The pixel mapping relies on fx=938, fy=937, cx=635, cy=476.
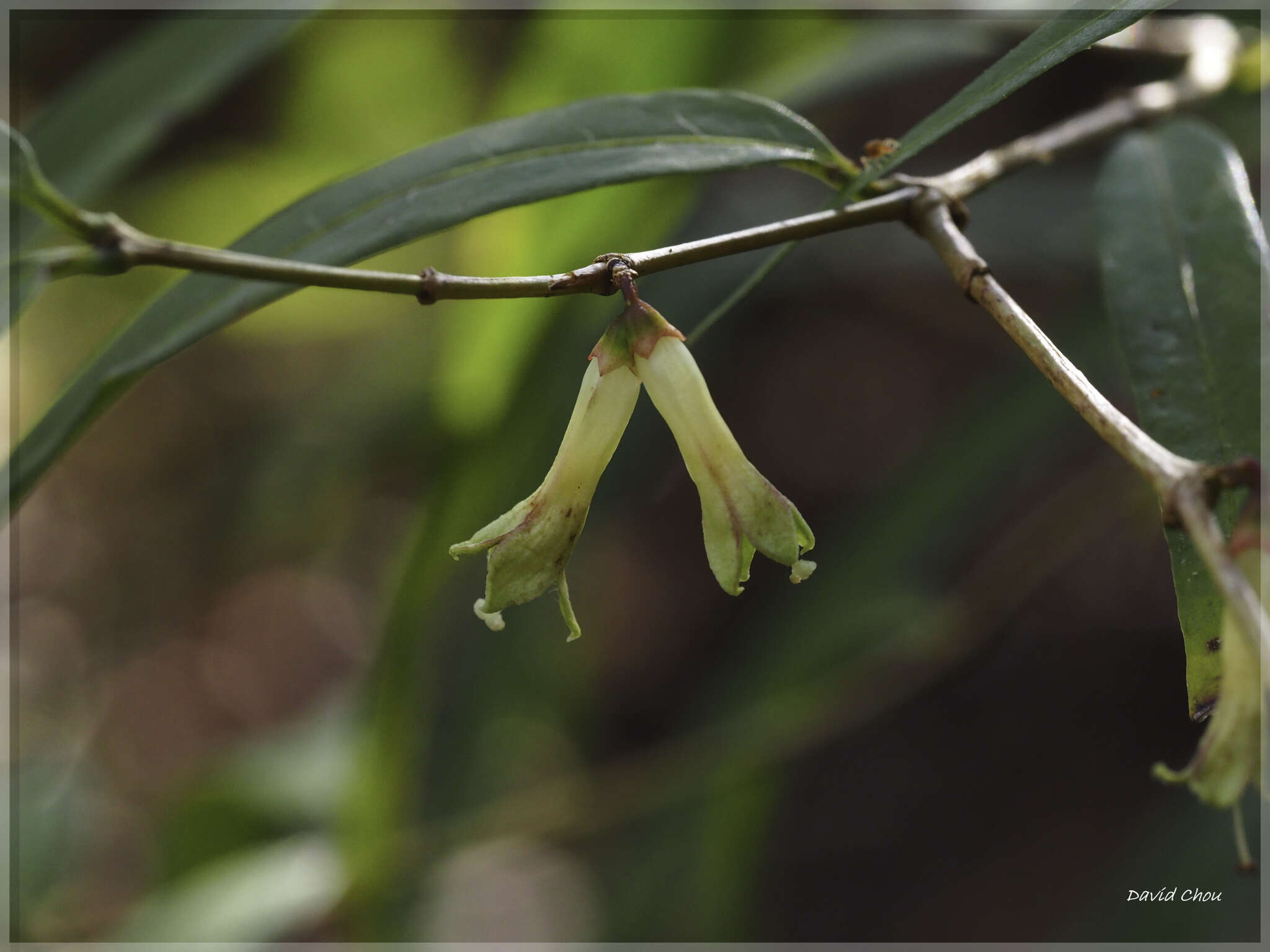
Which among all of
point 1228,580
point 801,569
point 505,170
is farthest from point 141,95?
point 1228,580

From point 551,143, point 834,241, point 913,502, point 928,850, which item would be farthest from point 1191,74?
point 928,850

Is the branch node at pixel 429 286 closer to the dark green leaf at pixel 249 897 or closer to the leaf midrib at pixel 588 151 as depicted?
the leaf midrib at pixel 588 151

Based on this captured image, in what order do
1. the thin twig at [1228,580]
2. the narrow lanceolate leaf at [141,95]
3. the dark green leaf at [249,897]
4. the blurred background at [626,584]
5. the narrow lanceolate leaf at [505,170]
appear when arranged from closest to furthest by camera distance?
1. the thin twig at [1228,580]
2. the narrow lanceolate leaf at [505,170]
3. the narrow lanceolate leaf at [141,95]
4. the blurred background at [626,584]
5. the dark green leaf at [249,897]

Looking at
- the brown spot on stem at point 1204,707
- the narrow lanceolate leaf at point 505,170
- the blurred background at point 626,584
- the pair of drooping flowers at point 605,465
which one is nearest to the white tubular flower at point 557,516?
the pair of drooping flowers at point 605,465

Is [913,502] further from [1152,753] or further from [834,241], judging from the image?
[1152,753]

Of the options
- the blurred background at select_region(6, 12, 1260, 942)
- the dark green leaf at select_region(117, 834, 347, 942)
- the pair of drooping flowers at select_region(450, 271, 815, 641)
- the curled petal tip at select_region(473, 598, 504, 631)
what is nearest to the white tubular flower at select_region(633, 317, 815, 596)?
the pair of drooping flowers at select_region(450, 271, 815, 641)

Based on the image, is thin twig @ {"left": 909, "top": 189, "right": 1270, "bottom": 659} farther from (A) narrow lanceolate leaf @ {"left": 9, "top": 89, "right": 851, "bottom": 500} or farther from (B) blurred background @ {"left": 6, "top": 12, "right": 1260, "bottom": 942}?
(B) blurred background @ {"left": 6, "top": 12, "right": 1260, "bottom": 942}
